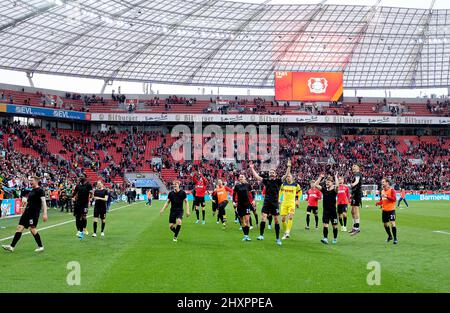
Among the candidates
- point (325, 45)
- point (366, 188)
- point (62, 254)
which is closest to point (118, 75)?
point (325, 45)

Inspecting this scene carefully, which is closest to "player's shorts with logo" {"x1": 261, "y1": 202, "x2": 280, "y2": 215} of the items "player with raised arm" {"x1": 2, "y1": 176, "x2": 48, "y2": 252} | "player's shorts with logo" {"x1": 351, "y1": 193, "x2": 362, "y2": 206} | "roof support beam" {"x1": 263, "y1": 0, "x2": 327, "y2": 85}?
"player's shorts with logo" {"x1": 351, "y1": 193, "x2": 362, "y2": 206}

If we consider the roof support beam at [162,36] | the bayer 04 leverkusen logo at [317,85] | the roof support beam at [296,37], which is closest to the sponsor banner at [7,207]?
the roof support beam at [162,36]

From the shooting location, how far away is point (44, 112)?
64.2 metres

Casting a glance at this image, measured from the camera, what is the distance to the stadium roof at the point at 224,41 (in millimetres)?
53031

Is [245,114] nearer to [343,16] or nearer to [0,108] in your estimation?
[343,16]

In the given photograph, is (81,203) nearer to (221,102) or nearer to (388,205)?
(388,205)

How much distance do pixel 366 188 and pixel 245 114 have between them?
20883 millimetres

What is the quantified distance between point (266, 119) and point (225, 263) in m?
60.1

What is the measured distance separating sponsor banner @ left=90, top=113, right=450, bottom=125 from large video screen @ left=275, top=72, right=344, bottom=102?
5.01 meters

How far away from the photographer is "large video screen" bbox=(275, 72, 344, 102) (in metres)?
67.3

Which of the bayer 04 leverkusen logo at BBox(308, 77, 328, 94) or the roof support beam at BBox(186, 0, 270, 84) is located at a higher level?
the roof support beam at BBox(186, 0, 270, 84)

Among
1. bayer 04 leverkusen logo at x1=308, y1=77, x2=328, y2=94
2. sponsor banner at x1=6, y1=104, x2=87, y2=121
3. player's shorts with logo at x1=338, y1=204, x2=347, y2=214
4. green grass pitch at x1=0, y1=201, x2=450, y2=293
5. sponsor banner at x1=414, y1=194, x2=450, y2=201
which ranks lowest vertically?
sponsor banner at x1=414, y1=194, x2=450, y2=201

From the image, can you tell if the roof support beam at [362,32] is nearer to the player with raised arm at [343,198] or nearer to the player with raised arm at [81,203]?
the player with raised arm at [343,198]

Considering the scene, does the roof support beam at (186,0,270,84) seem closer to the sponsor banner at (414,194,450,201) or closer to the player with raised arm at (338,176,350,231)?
the sponsor banner at (414,194,450,201)
